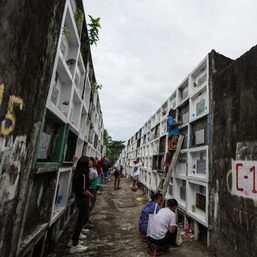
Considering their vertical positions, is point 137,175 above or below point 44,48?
below

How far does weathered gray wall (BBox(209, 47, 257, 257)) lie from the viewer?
273 centimetres

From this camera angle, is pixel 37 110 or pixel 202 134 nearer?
pixel 37 110

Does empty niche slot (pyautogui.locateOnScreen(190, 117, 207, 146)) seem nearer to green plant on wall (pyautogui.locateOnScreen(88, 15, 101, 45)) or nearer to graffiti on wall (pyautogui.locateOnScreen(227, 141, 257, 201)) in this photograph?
graffiti on wall (pyautogui.locateOnScreen(227, 141, 257, 201))

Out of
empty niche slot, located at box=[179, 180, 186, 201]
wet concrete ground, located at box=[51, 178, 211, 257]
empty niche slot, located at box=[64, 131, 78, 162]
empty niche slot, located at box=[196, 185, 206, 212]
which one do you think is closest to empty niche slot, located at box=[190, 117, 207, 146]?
empty niche slot, located at box=[196, 185, 206, 212]

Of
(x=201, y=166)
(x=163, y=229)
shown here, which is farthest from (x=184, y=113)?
(x=163, y=229)

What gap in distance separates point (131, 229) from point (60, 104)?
12.3 ft

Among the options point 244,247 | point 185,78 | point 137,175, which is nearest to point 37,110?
point 244,247

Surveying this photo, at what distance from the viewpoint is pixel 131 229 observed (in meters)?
4.94

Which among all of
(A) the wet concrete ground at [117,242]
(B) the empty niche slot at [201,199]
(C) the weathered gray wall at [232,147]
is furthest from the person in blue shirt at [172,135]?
(A) the wet concrete ground at [117,242]

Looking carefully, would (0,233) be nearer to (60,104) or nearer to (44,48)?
(44,48)

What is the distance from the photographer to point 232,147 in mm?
3197

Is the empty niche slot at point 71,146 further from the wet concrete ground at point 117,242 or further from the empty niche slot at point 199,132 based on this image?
the empty niche slot at point 199,132

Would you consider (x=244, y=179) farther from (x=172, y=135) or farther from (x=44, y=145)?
(x=44, y=145)

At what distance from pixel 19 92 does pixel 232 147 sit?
3.31 m
